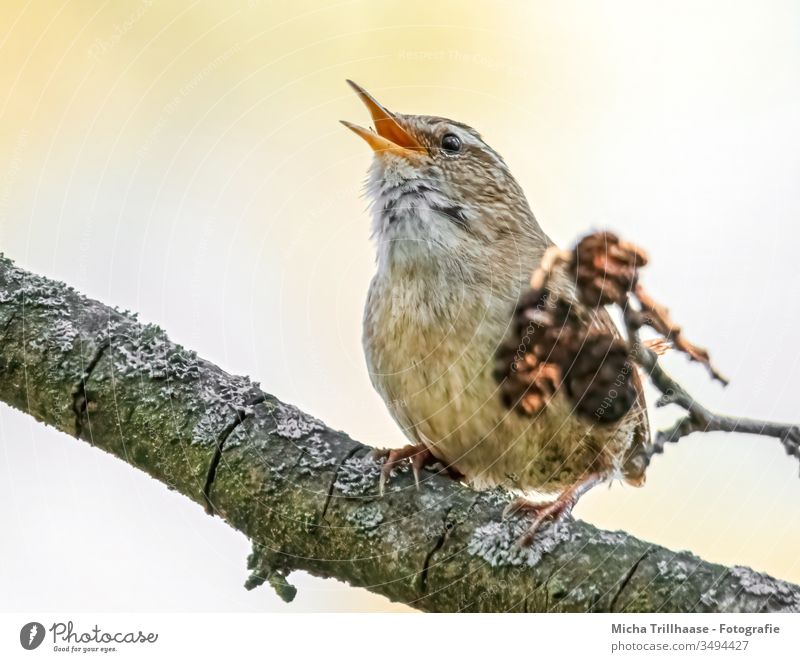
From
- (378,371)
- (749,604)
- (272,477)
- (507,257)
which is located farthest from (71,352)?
(749,604)

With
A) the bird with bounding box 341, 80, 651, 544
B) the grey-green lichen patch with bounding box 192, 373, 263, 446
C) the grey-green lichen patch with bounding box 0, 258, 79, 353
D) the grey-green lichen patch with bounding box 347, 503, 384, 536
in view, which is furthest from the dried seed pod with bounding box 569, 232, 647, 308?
the grey-green lichen patch with bounding box 0, 258, 79, 353

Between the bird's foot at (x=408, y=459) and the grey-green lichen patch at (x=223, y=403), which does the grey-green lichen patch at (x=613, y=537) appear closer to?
the bird's foot at (x=408, y=459)

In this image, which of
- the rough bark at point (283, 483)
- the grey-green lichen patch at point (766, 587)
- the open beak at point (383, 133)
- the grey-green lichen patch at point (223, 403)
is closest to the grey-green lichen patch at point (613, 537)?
the rough bark at point (283, 483)

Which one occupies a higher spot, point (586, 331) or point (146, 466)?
point (586, 331)

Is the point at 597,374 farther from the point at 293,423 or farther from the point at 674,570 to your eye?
the point at 293,423

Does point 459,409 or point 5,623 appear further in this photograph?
point 459,409

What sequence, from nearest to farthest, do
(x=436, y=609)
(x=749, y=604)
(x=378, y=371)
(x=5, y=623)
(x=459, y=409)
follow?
(x=749, y=604), (x=436, y=609), (x=5, y=623), (x=459, y=409), (x=378, y=371)

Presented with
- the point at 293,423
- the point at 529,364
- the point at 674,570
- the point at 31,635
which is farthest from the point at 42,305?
the point at 674,570

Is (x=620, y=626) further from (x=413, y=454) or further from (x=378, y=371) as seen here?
(x=378, y=371)

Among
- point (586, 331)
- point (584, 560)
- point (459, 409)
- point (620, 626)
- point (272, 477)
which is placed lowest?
point (620, 626)
